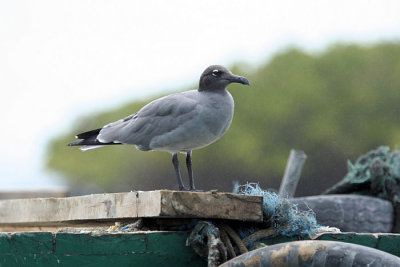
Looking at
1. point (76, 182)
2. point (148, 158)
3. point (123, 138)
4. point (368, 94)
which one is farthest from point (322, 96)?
point (123, 138)

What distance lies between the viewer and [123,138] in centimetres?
420

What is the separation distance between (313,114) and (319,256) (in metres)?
23.3

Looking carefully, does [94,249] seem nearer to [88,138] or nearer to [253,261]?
[253,261]

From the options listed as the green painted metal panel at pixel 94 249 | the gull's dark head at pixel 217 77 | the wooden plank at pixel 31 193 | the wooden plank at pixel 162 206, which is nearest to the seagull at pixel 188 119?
the gull's dark head at pixel 217 77

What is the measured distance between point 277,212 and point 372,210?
2816 millimetres

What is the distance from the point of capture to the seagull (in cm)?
381

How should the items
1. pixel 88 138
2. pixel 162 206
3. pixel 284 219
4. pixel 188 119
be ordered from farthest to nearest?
pixel 88 138 < pixel 188 119 < pixel 284 219 < pixel 162 206

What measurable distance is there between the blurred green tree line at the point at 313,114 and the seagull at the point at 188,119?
2074cm

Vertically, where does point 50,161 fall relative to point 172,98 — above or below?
below

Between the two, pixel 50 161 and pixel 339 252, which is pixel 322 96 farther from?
pixel 339 252

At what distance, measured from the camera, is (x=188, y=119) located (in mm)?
3846

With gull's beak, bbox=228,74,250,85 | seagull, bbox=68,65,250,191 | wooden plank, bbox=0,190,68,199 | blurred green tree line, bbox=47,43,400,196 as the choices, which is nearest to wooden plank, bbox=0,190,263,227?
seagull, bbox=68,65,250,191

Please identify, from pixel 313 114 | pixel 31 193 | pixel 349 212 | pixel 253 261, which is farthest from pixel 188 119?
pixel 313 114

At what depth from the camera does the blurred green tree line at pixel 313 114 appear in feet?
83.2
